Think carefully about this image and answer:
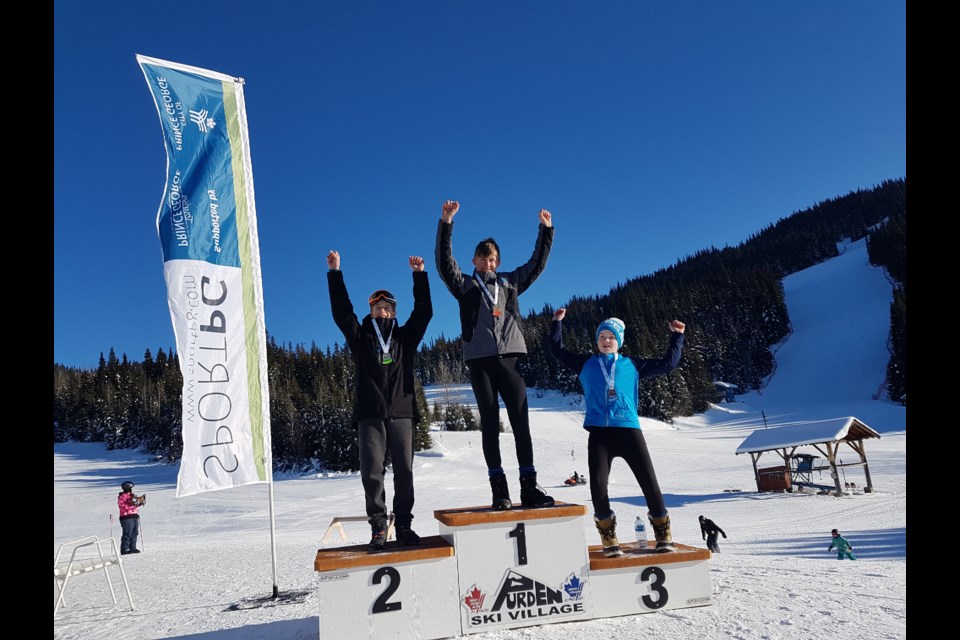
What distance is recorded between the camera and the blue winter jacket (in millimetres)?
5066

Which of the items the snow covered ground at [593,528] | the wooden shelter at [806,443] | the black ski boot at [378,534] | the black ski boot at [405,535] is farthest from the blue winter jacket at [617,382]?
the wooden shelter at [806,443]

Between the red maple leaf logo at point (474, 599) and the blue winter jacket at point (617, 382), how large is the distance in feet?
5.54

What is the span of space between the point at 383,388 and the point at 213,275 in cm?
389

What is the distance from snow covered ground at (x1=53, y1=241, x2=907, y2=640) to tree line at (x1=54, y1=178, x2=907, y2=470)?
10.6ft

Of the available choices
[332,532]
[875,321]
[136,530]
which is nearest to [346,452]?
[332,532]

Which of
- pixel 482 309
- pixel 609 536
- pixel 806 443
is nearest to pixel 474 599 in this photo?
pixel 609 536

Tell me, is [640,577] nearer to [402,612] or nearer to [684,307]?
[402,612]

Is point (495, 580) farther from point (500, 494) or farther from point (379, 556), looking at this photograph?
point (379, 556)

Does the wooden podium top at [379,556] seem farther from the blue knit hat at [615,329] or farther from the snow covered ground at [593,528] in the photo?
the blue knit hat at [615,329]

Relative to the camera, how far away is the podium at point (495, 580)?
4051 mm

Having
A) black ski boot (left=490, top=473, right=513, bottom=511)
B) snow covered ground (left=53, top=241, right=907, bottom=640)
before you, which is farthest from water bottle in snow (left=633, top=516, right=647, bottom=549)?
black ski boot (left=490, top=473, right=513, bottom=511)

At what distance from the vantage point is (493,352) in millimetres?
4949

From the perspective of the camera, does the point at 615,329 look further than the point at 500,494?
Yes
